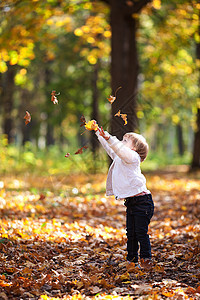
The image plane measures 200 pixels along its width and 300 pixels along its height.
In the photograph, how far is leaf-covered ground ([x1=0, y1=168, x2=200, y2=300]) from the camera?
3.61m

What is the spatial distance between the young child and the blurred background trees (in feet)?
3.37

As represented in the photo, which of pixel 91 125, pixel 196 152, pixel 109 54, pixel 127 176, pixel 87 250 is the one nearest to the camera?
pixel 91 125

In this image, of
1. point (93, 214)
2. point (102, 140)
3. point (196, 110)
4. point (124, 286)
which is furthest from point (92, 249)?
point (196, 110)

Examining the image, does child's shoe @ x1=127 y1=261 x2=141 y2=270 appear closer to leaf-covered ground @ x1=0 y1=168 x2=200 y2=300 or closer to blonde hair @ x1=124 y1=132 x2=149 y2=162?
leaf-covered ground @ x1=0 y1=168 x2=200 y2=300

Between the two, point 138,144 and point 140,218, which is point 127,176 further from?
point 140,218

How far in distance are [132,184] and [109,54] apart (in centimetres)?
1199

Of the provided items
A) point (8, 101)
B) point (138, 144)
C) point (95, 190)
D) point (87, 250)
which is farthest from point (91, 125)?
point (8, 101)

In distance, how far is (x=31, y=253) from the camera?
14.9 feet

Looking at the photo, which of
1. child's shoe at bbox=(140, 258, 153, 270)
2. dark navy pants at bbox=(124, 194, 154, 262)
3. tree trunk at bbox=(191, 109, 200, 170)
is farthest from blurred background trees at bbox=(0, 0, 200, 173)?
child's shoe at bbox=(140, 258, 153, 270)

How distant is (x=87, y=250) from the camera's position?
4.97m

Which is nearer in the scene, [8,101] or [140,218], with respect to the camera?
[140,218]

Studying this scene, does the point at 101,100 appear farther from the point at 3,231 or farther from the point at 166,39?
the point at 3,231

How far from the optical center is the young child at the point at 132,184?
3900 mm

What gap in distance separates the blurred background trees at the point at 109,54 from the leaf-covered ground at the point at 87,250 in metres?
1.47
